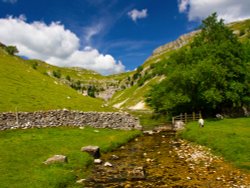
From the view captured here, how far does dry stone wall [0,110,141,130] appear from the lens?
39.7m

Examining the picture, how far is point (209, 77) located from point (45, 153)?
37636 mm

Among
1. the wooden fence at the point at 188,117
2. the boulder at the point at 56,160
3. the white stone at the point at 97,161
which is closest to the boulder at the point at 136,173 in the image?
the white stone at the point at 97,161

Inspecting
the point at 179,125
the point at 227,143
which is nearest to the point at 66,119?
the point at 179,125

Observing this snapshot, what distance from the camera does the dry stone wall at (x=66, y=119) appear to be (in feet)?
130

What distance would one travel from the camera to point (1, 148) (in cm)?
2859

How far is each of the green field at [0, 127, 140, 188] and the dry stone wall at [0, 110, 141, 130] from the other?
1.52 metres

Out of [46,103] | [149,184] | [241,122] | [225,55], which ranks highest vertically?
[225,55]

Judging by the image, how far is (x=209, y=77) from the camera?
5609 cm

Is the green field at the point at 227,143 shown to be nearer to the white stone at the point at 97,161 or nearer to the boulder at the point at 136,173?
the boulder at the point at 136,173

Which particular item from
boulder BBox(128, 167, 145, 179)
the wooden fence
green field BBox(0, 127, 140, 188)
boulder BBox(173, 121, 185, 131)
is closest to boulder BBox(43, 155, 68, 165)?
green field BBox(0, 127, 140, 188)

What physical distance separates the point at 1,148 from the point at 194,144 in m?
22.9

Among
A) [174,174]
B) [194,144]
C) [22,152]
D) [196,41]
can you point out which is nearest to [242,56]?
[196,41]

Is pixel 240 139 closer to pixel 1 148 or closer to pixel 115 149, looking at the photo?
pixel 115 149

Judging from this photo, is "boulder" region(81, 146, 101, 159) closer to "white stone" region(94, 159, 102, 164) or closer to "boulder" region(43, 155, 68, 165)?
"white stone" region(94, 159, 102, 164)
